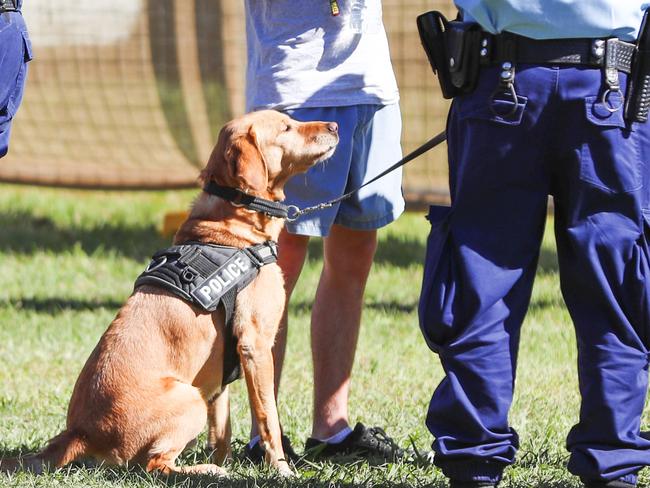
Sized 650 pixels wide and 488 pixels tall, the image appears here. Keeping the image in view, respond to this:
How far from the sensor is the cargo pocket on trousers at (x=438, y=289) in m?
3.14

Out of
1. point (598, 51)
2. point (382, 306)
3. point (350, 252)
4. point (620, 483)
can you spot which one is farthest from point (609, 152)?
point (382, 306)

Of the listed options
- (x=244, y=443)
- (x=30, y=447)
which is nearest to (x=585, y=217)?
(x=244, y=443)

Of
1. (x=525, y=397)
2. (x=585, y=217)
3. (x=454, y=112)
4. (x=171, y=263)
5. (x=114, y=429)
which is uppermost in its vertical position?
(x=454, y=112)

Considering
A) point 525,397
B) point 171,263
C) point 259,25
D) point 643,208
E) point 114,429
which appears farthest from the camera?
point 525,397

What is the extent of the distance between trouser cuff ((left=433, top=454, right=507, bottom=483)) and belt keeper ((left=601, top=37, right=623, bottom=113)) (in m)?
1.06

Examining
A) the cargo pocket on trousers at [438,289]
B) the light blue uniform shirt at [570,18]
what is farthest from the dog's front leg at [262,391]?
the light blue uniform shirt at [570,18]

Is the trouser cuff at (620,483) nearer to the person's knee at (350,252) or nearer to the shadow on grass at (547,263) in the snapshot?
the person's knee at (350,252)

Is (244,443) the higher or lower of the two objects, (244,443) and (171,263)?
the lower

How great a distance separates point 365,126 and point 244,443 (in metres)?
1.31

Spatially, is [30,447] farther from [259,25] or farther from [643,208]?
[643,208]

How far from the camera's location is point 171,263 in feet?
12.2

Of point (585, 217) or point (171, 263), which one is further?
point (171, 263)

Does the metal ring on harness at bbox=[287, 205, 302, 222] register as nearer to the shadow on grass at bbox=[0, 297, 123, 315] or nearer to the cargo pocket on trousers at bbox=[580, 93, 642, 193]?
the cargo pocket on trousers at bbox=[580, 93, 642, 193]

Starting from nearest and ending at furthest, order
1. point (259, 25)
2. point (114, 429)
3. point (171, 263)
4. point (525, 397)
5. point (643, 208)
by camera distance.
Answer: point (643, 208) → point (114, 429) → point (171, 263) → point (259, 25) → point (525, 397)
